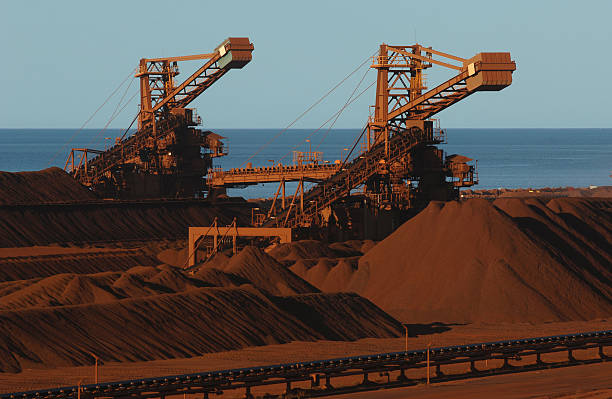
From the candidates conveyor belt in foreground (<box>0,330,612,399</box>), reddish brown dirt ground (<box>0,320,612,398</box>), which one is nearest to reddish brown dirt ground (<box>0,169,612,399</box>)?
reddish brown dirt ground (<box>0,320,612,398</box>)

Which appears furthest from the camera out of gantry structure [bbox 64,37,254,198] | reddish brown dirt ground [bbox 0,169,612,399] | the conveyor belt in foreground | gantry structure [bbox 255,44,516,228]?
gantry structure [bbox 64,37,254,198]

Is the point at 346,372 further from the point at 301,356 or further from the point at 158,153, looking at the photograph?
the point at 158,153

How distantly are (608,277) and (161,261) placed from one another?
89.3 feet

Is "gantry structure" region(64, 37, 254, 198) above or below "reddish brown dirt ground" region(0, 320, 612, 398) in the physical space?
above

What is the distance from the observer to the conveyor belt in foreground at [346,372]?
35.5m

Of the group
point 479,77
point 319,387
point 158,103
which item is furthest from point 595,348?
point 158,103

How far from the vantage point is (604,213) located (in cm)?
7181

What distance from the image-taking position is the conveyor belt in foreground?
35531mm

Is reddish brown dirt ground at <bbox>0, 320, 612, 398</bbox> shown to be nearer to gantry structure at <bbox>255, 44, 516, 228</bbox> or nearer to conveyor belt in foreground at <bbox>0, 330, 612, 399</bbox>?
conveyor belt in foreground at <bbox>0, 330, 612, 399</bbox>

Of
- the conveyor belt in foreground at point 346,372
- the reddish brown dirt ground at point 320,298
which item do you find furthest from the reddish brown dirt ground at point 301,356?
the conveyor belt in foreground at point 346,372

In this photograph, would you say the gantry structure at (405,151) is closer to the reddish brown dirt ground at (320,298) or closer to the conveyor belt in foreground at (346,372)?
the reddish brown dirt ground at (320,298)

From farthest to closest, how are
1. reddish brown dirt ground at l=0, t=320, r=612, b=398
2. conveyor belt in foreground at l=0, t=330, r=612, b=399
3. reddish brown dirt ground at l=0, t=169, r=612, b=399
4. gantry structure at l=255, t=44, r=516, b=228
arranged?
1. gantry structure at l=255, t=44, r=516, b=228
2. reddish brown dirt ground at l=0, t=169, r=612, b=399
3. reddish brown dirt ground at l=0, t=320, r=612, b=398
4. conveyor belt in foreground at l=0, t=330, r=612, b=399

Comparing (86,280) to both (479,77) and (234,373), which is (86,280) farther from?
(479,77)

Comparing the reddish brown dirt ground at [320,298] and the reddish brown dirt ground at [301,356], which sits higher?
the reddish brown dirt ground at [320,298]
